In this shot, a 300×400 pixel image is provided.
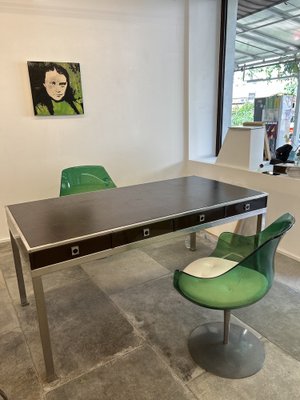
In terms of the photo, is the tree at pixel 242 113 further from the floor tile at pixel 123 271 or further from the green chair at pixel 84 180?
the floor tile at pixel 123 271

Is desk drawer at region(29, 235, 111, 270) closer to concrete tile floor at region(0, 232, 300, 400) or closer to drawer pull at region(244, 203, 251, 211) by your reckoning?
concrete tile floor at region(0, 232, 300, 400)

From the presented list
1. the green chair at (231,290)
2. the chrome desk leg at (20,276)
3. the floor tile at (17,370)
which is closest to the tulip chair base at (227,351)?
the green chair at (231,290)

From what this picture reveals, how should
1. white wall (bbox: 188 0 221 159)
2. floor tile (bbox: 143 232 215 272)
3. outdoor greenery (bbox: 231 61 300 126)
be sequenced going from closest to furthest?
1. floor tile (bbox: 143 232 215 272)
2. outdoor greenery (bbox: 231 61 300 126)
3. white wall (bbox: 188 0 221 159)

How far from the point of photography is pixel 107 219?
169cm

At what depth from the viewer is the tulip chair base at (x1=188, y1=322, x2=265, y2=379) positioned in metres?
1.61

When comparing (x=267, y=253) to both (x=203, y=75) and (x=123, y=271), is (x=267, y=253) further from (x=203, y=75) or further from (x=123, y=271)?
(x=203, y=75)

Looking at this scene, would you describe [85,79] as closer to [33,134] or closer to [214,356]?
[33,134]

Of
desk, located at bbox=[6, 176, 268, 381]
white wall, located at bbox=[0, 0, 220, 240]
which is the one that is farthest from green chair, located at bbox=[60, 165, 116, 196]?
desk, located at bbox=[6, 176, 268, 381]

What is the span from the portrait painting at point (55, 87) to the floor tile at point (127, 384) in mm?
2466

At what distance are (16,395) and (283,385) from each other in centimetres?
134

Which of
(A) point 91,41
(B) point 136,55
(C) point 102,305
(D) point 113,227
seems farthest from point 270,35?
(C) point 102,305

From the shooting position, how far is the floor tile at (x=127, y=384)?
148 cm

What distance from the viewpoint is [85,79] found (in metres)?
3.22

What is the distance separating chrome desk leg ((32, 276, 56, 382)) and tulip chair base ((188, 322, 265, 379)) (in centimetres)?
78
